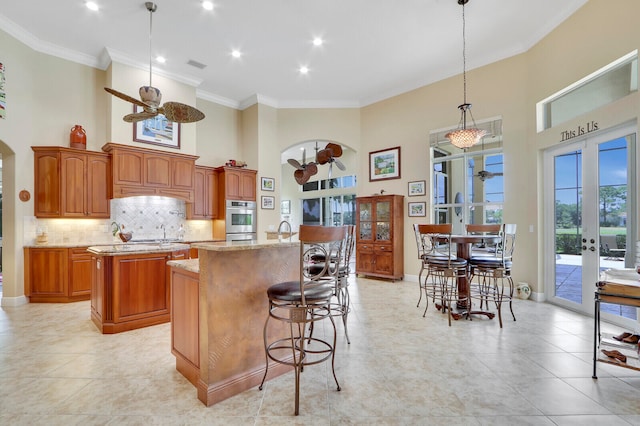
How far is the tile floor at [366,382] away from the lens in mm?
1917

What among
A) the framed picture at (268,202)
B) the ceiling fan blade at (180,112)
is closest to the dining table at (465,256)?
the ceiling fan blade at (180,112)

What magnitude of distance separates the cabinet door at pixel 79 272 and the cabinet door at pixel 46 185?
2.35 feet

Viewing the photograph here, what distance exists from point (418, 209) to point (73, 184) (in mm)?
6264

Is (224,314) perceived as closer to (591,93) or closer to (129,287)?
(129,287)

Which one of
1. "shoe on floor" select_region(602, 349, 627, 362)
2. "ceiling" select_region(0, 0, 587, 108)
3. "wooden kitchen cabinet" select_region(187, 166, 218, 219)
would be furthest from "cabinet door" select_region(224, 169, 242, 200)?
"shoe on floor" select_region(602, 349, 627, 362)

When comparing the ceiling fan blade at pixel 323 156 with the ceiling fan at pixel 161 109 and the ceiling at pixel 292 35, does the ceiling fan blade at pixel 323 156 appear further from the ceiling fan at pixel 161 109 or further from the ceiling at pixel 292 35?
the ceiling at pixel 292 35

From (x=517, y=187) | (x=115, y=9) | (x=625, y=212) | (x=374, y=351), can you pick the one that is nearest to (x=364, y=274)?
(x=517, y=187)

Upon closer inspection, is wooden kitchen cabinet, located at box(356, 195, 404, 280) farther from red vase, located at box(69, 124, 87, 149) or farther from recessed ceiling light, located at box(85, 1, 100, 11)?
recessed ceiling light, located at box(85, 1, 100, 11)

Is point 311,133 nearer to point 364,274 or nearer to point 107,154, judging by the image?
point 364,274

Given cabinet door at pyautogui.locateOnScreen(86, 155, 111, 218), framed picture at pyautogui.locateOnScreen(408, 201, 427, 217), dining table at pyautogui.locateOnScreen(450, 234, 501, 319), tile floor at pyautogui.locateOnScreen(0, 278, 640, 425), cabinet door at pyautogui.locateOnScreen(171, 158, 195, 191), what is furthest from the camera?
framed picture at pyautogui.locateOnScreen(408, 201, 427, 217)

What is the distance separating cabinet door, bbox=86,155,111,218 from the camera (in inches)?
198

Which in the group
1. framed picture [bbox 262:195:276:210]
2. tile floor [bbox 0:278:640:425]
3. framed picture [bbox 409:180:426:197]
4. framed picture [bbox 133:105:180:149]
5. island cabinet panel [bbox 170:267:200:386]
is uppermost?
framed picture [bbox 133:105:180:149]

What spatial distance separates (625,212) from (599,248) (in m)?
0.54

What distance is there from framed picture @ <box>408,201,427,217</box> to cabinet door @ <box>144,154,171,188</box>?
4913mm
